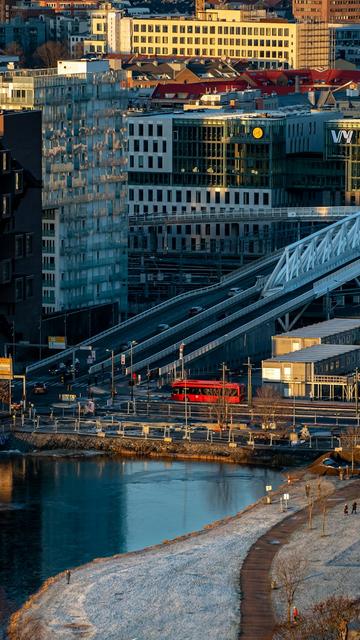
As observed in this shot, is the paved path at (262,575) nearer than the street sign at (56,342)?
Yes

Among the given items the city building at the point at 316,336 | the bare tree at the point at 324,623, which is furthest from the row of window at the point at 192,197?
the bare tree at the point at 324,623

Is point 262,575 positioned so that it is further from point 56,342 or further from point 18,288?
point 56,342

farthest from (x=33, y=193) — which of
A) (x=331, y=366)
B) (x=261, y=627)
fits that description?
(x=261, y=627)

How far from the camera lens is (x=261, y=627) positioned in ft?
292

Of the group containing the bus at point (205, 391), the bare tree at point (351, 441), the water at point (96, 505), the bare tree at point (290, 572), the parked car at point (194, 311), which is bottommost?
the water at point (96, 505)

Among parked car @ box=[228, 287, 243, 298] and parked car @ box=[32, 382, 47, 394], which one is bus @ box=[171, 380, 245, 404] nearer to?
parked car @ box=[32, 382, 47, 394]

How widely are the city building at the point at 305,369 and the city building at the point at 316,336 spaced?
244cm

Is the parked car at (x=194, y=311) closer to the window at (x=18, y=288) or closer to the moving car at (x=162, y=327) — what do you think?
the moving car at (x=162, y=327)

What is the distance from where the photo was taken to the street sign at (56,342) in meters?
144

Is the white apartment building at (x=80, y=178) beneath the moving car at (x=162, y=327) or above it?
above

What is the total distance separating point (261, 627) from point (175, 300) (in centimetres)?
6701

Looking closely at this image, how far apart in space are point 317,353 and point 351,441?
18004 mm

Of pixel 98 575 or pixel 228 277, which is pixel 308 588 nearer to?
pixel 98 575

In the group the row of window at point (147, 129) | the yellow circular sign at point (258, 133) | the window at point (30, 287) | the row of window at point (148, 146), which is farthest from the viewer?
the row of window at point (148, 146)
